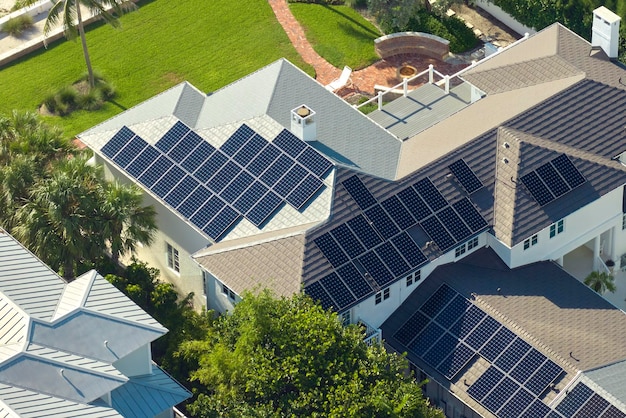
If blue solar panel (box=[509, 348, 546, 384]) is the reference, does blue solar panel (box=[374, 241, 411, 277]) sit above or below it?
above

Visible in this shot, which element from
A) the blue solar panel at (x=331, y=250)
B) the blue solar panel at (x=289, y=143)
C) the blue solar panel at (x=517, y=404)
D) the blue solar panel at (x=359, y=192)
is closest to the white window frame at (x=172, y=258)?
the blue solar panel at (x=289, y=143)

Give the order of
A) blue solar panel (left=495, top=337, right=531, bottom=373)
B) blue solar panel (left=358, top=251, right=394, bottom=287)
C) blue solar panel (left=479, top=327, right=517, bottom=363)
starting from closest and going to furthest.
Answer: blue solar panel (left=495, top=337, right=531, bottom=373)
blue solar panel (left=479, top=327, right=517, bottom=363)
blue solar panel (left=358, top=251, right=394, bottom=287)

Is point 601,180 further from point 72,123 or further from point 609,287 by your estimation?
point 72,123

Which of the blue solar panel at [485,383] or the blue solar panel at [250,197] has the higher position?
the blue solar panel at [250,197]

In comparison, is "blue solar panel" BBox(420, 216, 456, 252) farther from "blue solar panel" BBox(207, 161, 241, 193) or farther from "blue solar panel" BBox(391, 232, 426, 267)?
"blue solar panel" BBox(207, 161, 241, 193)

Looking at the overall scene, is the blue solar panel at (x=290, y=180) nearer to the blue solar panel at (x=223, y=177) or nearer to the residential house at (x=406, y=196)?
the residential house at (x=406, y=196)

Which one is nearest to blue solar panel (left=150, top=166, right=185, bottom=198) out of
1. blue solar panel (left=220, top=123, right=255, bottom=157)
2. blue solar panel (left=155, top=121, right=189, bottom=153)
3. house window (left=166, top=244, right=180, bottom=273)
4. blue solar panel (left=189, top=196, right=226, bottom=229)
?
blue solar panel (left=155, top=121, right=189, bottom=153)

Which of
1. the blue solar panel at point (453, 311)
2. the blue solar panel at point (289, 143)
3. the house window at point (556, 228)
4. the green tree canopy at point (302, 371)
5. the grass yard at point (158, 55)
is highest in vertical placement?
the blue solar panel at point (289, 143)
